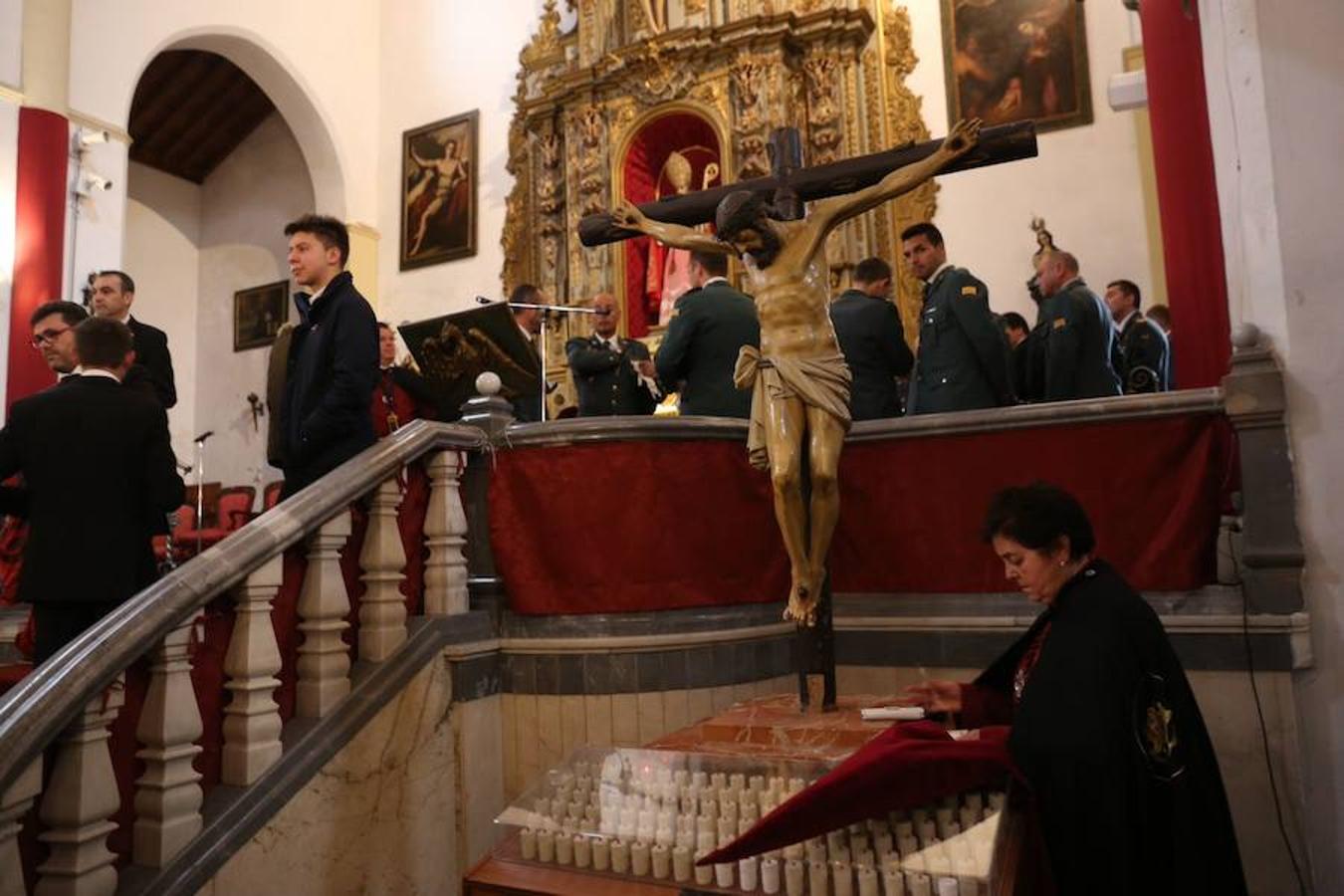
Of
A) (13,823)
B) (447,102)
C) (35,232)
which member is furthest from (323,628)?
(447,102)

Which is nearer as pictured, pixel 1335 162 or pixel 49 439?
pixel 49 439

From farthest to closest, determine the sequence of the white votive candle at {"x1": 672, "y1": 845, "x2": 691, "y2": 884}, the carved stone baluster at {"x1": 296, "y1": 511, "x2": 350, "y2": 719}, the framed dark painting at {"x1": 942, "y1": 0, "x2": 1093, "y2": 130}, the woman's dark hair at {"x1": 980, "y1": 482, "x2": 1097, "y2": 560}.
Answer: the framed dark painting at {"x1": 942, "y1": 0, "x2": 1093, "y2": 130}, the carved stone baluster at {"x1": 296, "y1": 511, "x2": 350, "y2": 719}, the woman's dark hair at {"x1": 980, "y1": 482, "x2": 1097, "y2": 560}, the white votive candle at {"x1": 672, "y1": 845, "x2": 691, "y2": 884}

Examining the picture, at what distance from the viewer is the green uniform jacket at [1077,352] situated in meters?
4.51

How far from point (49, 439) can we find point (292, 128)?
934 cm

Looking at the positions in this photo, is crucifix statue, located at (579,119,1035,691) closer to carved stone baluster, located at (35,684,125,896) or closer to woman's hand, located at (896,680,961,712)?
woman's hand, located at (896,680,961,712)

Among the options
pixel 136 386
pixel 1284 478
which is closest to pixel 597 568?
pixel 136 386

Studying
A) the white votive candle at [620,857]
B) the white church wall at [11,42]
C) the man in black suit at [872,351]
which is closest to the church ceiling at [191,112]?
the white church wall at [11,42]

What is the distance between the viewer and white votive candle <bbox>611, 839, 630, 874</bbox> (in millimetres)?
2234

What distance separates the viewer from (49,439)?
9.34 ft

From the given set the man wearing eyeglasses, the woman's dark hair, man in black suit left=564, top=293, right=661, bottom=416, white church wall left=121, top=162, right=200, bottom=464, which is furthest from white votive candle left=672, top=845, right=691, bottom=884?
white church wall left=121, top=162, right=200, bottom=464

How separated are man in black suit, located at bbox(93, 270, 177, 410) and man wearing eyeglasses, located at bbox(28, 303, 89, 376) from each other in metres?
0.14

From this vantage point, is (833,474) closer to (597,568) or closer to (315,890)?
(597,568)

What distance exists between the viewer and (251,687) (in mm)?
2725

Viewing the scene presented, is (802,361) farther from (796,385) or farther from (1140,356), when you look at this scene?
(1140,356)
